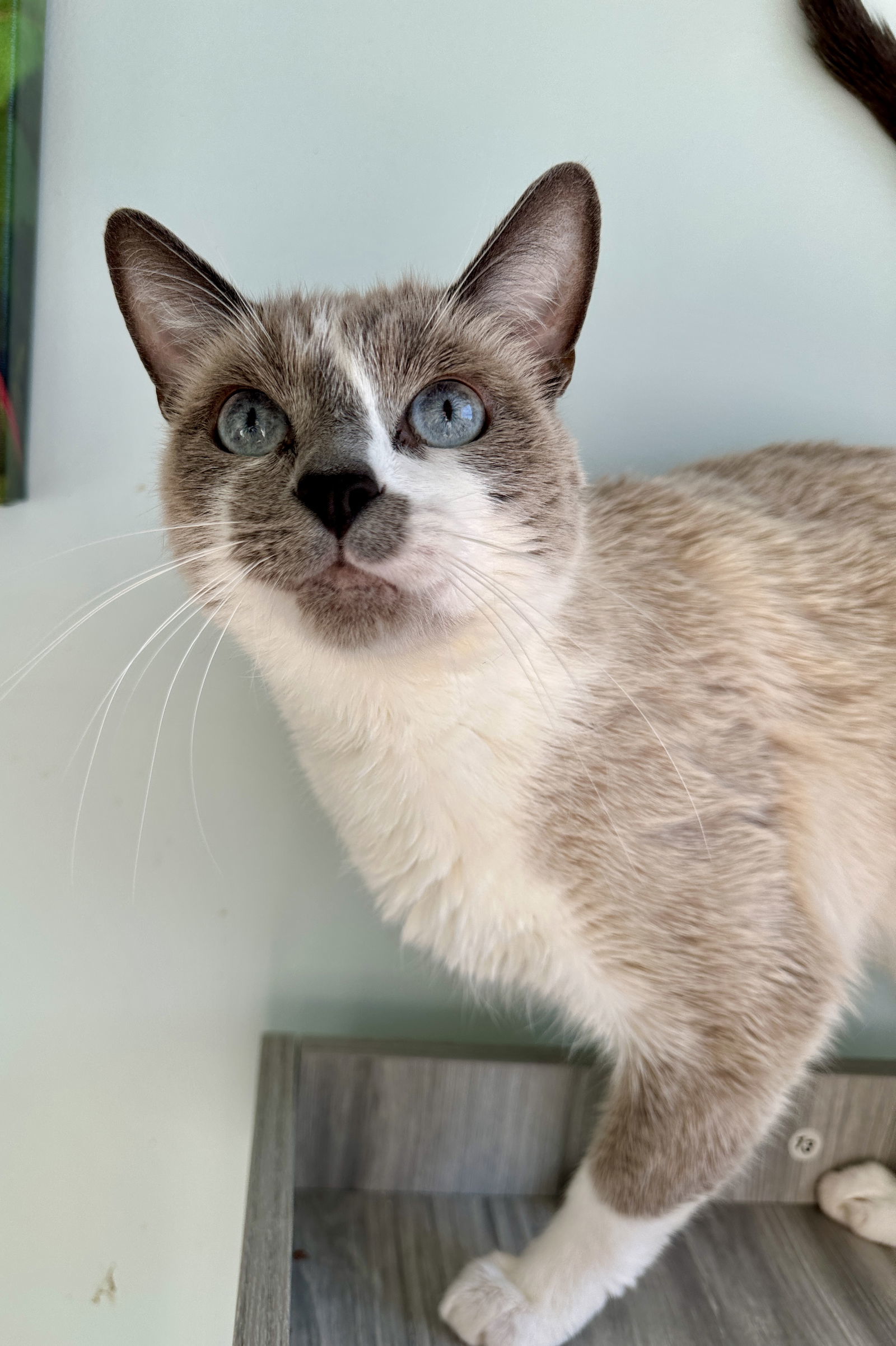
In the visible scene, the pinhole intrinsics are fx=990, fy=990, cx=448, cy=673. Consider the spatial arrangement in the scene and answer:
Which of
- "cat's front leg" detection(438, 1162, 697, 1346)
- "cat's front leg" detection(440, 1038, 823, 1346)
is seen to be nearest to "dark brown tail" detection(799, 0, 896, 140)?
"cat's front leg" detection(440, 1038, 823, 1346)

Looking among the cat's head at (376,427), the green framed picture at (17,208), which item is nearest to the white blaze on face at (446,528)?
the cat's head at (376,427)

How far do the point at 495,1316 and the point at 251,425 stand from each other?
0.91 m

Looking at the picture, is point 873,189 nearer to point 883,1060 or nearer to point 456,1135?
point 883,1060

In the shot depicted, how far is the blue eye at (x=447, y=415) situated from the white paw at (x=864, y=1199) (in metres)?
1.02

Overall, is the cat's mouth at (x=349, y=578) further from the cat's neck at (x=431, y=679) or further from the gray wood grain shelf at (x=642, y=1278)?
the gray wood grain shelf at (x=642, y=1278)

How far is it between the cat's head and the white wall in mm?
324

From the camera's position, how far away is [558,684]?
980 mm

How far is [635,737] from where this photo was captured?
995 millimetres

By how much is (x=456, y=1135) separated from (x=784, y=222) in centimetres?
125

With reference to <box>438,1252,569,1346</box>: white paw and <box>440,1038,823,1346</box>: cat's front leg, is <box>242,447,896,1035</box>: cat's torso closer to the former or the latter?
<box>440,1038,823,1346</box>: cat's front leg

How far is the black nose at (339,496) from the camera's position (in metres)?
0.76

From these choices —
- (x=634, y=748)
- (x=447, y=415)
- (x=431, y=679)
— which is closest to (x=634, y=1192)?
(x=634, y=748)

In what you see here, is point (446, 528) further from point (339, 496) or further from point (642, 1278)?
point (642, 1278)

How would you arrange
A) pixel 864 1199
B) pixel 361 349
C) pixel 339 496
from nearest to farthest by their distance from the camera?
1. pixel 339 496
2. pixel 361 349
3. pixel 864 1199
